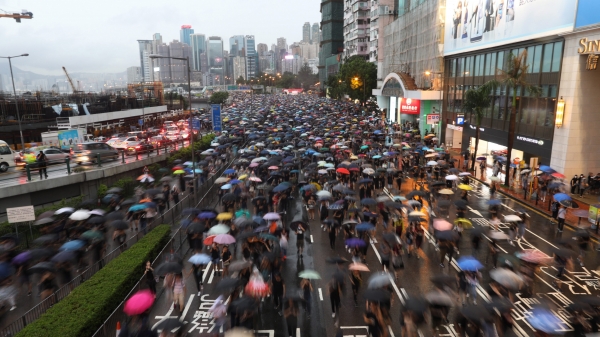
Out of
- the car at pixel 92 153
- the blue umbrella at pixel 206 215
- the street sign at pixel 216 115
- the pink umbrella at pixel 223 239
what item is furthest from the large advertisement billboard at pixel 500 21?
the car at pixel 92 153

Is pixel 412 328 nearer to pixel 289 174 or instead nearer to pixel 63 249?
pixel 63 249

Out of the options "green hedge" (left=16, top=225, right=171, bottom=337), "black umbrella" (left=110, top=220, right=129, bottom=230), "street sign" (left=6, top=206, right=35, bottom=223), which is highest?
"street sign" (left=6, top=206, right=35, bottom=223)

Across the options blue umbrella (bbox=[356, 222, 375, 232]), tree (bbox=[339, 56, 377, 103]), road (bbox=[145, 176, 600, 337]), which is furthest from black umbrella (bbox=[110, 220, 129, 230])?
tree (bbox=[339, 56, 377, 103])

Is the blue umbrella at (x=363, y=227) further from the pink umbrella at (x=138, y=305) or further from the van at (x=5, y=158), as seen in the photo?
the van at (x=5, y=158)

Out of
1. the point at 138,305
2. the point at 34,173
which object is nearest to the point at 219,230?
the point at 138,305

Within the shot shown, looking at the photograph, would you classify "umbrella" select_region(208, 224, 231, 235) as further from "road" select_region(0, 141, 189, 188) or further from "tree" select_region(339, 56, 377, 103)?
"tree" select_region(339, 56, 377, 103)

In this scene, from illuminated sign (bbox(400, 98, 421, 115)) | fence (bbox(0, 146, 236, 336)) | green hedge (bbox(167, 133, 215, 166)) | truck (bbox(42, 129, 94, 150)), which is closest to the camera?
fence (bbox(0, 146, 236, 336))

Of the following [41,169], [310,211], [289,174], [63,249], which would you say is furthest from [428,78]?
[63,249]
